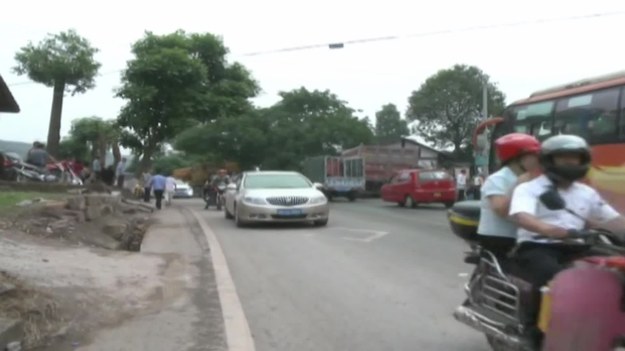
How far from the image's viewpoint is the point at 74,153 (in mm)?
67125

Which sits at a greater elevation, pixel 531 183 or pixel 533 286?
pixel 531 183

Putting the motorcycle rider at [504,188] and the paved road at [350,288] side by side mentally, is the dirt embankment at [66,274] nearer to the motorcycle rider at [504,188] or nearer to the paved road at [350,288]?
the paved road at [350,288]

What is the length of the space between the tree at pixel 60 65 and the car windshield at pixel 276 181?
2141cm

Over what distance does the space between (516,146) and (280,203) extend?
11991 millimetres

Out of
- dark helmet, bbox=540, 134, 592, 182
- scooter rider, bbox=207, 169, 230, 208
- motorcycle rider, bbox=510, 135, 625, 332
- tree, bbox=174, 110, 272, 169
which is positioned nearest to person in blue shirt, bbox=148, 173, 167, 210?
scooter rider, bbox=207, 169, 230, 208

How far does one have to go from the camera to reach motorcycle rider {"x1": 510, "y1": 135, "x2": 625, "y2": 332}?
4.46 metres

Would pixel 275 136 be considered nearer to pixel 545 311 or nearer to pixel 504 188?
pixel 504 188

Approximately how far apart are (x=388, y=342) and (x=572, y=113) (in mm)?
8305

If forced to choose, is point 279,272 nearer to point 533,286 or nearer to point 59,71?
point 533,286

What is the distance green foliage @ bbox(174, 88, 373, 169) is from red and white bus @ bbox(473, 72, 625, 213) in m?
29.8

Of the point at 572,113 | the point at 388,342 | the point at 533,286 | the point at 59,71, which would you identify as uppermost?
the point at 59,71

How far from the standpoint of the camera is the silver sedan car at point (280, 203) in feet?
55.5

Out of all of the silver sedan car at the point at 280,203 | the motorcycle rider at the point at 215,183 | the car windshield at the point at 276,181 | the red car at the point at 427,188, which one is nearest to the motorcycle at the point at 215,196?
the motorcycle rider at the point at 215,183

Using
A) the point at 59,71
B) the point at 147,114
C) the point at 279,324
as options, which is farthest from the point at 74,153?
the point at 279,324
